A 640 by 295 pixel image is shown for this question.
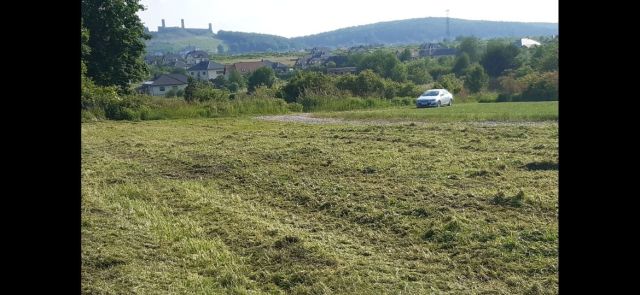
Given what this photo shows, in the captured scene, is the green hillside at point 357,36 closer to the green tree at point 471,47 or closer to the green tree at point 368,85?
the green tree at point 471,47

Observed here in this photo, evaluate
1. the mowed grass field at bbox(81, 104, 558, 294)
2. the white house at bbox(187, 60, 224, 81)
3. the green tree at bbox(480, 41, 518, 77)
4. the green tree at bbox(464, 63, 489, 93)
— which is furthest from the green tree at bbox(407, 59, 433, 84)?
the mowed grass field at bbox(81, 104, 558, 294)

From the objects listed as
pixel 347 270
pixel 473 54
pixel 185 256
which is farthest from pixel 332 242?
pixel 473 54

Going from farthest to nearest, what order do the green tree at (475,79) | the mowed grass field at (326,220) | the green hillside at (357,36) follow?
the green hillside at (357,36), the green tree at (475,79), the mowed grass field at (326,220)

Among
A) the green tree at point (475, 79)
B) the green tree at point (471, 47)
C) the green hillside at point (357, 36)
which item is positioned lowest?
the green tree at point (475, 79)

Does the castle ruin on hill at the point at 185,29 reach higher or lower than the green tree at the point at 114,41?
higher

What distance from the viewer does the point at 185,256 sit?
5.09 metres

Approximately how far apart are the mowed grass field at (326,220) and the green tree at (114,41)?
903 inches

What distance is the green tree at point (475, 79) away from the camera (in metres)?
40.9

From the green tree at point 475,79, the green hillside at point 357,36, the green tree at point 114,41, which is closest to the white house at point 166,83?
the green tree at point 114,41

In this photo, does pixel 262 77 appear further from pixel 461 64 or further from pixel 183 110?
pixel 183 110

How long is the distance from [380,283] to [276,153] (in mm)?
6765
